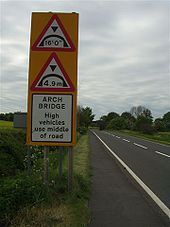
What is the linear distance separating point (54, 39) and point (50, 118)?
62.5 inches

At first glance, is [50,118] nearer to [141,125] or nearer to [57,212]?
[57,212]

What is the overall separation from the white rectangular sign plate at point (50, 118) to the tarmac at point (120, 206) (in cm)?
154

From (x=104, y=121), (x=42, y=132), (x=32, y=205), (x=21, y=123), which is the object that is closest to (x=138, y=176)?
(x=21, y=123)

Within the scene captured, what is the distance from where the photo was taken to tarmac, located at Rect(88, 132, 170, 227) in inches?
235

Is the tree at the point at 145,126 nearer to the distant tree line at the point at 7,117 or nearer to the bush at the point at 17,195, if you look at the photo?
the distant tree line at the point at 7,117

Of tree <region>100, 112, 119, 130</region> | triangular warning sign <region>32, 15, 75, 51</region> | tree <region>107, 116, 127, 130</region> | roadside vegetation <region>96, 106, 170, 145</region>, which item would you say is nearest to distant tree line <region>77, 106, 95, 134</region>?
roadside vegetation <region>96, 106, 170, 145</region>

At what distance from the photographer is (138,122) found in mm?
86625

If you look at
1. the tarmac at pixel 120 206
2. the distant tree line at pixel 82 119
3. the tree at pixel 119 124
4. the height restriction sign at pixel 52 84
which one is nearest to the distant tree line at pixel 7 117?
the distant tree line at pixel 82 119

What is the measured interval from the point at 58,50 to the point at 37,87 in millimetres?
853

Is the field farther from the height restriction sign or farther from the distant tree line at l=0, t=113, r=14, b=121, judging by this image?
the distant tree line at l=0, t=113, r=14, b=121

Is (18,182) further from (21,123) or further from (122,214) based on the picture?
(21,123)

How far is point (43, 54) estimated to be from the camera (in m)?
7.16

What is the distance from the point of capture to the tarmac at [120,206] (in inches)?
235

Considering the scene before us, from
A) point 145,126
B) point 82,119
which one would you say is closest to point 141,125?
point 145,126
